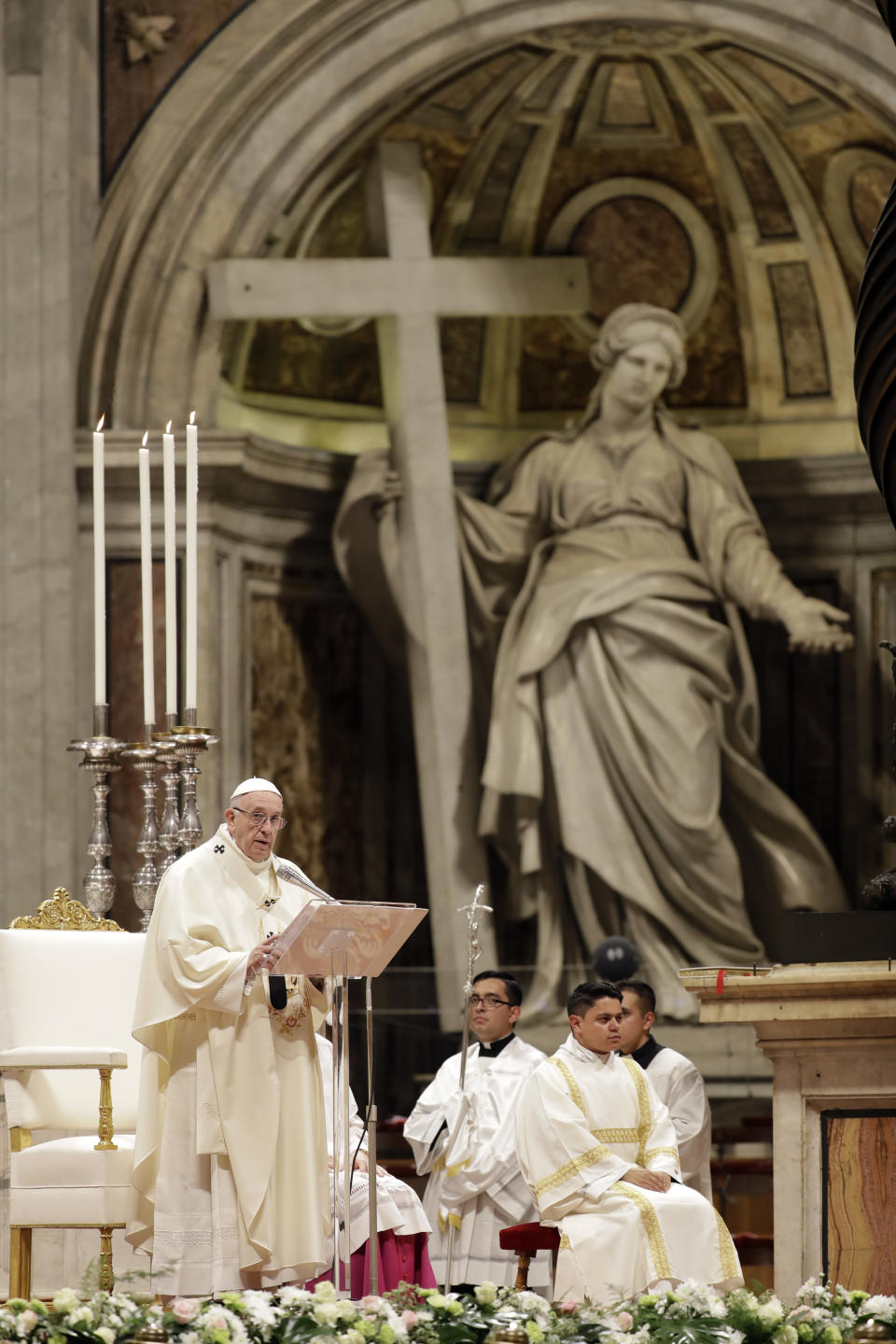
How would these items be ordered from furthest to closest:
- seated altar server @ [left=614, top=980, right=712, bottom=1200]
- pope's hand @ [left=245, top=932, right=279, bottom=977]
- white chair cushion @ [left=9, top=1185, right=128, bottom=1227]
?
seated altar server @ [left=614, top=980, right=712, bottom=1200] → white chair cushion @ [left=9, top=1185, right=128, bottom=1227] → pope's hand @ [left=245, top=932, right=279, bottom=977]

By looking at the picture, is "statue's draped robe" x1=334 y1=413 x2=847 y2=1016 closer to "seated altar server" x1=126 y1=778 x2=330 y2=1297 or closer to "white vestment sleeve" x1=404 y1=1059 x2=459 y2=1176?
"white vestment sleeve" x1=404 y1=1059 x2=459 y2=1176

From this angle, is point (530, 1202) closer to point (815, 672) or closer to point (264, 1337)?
point (264, 1337)

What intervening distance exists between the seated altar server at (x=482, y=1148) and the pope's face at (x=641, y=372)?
3.12m

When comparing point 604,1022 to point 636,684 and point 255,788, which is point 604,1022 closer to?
point 255,788

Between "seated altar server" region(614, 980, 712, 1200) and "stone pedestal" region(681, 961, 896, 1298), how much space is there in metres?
1.58

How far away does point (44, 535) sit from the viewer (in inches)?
351

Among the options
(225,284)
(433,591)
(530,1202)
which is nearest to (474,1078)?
(530,1202)

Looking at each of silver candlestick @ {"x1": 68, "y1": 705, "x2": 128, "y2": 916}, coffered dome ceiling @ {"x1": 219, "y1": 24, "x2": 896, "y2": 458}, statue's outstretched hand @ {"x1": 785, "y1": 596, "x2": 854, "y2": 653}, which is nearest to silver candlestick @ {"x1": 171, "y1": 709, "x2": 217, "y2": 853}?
silver candlestick @ {"x1": 68, "y1": 705, "x2": 128, "y2": 916}

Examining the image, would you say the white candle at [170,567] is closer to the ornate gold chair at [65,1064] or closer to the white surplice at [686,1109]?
the ornate gold chair at [65,1064]

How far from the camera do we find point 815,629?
895 cm

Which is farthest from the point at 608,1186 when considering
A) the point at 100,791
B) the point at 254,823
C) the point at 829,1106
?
the point at 100,791

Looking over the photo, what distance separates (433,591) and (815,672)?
1.82m

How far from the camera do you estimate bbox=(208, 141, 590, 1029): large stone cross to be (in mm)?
8930

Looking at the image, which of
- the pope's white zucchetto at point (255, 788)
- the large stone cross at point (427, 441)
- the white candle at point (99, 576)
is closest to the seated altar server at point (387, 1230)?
the pope's white zucchetto at point (255, 788)
